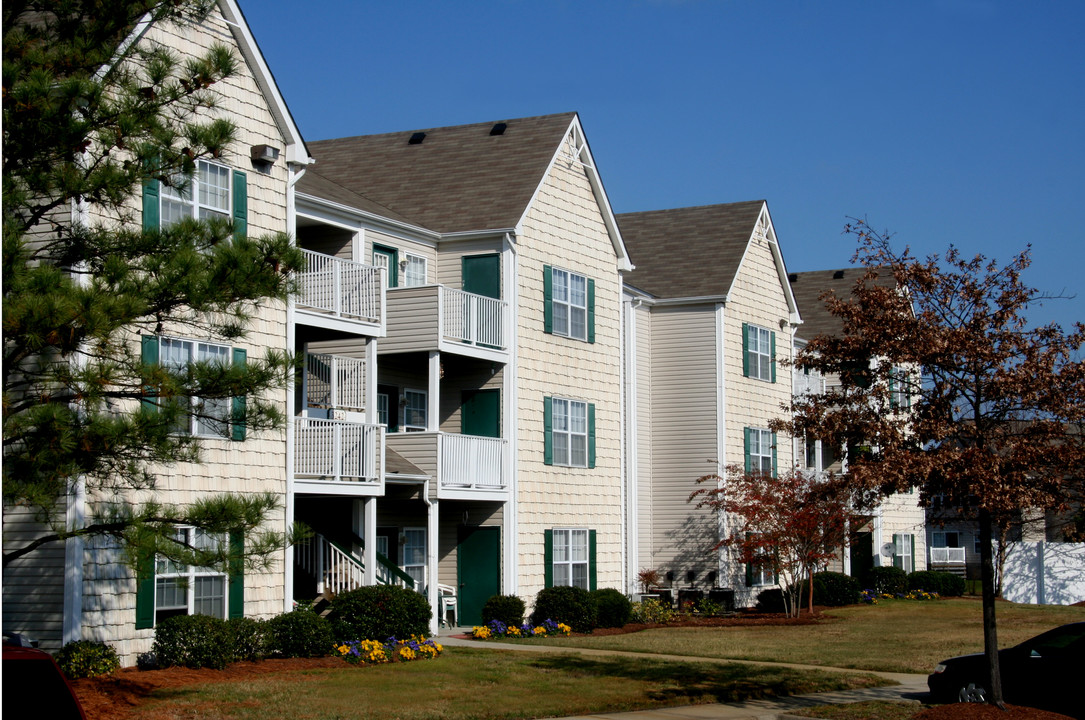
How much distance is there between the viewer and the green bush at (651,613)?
101 feet

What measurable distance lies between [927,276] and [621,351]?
18.6 m

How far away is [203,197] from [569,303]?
1242 cm

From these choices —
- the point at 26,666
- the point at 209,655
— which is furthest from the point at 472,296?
the point at 26,666

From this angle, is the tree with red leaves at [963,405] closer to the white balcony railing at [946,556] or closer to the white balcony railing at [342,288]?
the white balcony railing at [342,288]

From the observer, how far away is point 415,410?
2864 cm

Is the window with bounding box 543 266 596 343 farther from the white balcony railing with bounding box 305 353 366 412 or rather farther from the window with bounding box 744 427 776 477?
the window with bounding box 744 427 776 477

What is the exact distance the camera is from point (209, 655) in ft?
60.4

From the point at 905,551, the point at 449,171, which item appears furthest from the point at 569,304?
the point at 905,551

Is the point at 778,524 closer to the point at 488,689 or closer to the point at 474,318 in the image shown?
the point at 474,318

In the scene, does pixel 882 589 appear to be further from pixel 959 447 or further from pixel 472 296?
pixel 959 447

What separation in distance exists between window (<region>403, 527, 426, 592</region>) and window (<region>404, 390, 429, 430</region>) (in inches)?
94.6

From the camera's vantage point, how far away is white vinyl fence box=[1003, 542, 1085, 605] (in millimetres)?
43156

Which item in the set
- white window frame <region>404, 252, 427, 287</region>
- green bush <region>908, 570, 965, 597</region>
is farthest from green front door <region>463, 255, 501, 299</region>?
green bush <region>908, 570, 965, 597</region>

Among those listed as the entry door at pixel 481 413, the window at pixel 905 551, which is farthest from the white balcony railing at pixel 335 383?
the window at pixel 905 551
